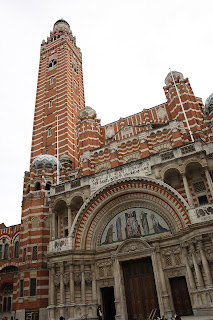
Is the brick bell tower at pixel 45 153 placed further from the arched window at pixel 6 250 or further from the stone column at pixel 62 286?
the arched window at pixel 6 250

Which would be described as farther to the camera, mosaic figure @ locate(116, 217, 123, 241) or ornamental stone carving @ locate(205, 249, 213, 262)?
mosaic figure @ locate(116, 217, 123, 241)

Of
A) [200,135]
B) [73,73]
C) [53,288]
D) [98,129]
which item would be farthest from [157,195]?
[73,73]

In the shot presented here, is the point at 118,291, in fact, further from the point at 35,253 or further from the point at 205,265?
the point at 35,253

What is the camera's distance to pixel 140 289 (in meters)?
19.3

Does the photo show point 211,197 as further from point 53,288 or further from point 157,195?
point 53,288

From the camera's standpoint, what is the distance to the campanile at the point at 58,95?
40375mm

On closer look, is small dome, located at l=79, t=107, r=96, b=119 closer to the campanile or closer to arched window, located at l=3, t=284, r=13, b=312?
the campanile

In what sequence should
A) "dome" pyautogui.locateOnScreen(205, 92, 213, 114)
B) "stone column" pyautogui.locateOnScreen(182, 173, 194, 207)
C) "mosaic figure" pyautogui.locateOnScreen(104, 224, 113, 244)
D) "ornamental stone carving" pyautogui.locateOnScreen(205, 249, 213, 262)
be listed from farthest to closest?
1. "dome" pyautogui.locateOnScreen(205, 92, 213, 114)
2. "mosaic figure" pyautogui.locateOnScreen(104, 224, 113, 244)
3. "stone column" pyautogui.locateOnScreen(182, 173, 194, 207)
4. "ornamental stone carving" pyautogui.locateOnScreen(205, 249, 213, 262)

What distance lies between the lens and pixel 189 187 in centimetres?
2069

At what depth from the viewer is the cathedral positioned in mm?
18141

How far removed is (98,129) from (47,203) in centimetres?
1123

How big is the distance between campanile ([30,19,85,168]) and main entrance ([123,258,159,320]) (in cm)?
2106

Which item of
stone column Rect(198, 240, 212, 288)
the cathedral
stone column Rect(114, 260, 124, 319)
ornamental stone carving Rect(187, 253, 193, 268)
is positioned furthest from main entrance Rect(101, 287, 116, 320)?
stone column Rect(198, 240, 212, 288)

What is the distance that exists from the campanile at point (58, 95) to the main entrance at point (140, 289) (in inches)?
829
